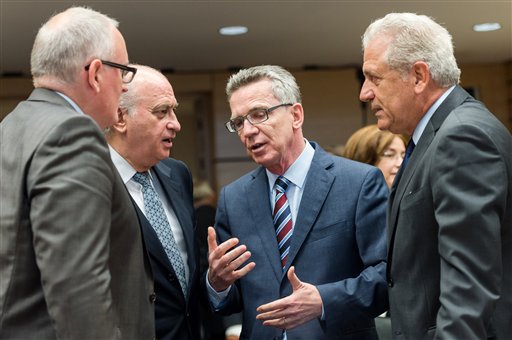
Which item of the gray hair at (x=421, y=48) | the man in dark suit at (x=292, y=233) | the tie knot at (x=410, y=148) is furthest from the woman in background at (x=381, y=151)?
the gray hair at (x=421, y=48)

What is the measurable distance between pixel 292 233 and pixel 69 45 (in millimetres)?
1182

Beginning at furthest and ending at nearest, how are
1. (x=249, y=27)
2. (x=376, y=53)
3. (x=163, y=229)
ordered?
(x=249, y=27), (x=163, y=229), (x=376, y=53)

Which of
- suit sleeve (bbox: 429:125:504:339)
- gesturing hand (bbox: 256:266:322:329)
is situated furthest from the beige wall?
suit sleeve (bbox: 429:125:504:339)

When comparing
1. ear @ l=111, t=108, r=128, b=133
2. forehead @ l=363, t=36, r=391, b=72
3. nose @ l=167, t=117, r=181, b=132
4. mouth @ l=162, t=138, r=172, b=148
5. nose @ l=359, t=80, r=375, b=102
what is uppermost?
forehead @ l=363, t=36, r=391, b=72

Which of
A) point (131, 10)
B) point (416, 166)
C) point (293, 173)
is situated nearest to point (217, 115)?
point (131, 10)

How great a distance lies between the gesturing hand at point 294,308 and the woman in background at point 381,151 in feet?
5.19

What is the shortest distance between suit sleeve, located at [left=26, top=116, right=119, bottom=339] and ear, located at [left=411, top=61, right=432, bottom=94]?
1.05 m

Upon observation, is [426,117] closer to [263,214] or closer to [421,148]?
[421,148]

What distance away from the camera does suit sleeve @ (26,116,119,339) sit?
1948 mm

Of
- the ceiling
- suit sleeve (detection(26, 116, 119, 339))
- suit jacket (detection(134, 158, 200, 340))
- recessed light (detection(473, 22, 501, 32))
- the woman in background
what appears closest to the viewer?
suit sleeve (detection(26, 116, 119, 339))

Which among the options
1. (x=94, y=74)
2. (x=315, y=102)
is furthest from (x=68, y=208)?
(x=315, y=102)

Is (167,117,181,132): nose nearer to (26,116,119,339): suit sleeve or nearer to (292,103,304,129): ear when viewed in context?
(292,103,304,129): ear

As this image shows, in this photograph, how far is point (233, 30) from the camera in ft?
23.8

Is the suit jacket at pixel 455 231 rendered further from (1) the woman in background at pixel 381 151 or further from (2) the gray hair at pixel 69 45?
(1) the woman in background at pixel 381 151
